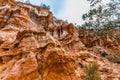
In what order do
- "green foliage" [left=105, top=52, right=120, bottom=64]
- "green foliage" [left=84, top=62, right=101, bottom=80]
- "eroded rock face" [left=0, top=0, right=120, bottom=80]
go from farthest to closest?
"green foliage" [left=105, top=52, right=120, bottom=64] → "green foliage" [left=84, top=62, right=101, bottom=80] → "eroded rock face" [left=0, top=0, right=120, bottom=80]

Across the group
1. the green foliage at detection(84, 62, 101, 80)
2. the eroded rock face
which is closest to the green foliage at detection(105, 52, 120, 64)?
the eroded rock face

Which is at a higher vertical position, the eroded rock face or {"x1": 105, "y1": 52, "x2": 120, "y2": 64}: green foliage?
the eroded rock face

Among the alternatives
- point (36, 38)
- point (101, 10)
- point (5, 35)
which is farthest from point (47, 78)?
point (101, 10)

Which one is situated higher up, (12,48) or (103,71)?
(12,48)

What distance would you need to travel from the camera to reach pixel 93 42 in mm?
28281

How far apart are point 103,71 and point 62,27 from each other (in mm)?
6978

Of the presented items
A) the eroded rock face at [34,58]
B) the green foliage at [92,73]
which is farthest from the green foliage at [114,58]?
the green foliage at [92,73]

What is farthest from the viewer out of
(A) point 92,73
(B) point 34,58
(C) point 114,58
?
(C) point 114,58

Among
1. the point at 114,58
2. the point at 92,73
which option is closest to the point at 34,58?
the point at 92,73

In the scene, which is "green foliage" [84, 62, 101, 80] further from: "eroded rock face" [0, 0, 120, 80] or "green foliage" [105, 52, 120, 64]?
"green foliage" [105, 52, 120, 64]

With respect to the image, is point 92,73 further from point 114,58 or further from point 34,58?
point 114,58

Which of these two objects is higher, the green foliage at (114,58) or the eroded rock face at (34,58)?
the eroded rock face at (34,58)

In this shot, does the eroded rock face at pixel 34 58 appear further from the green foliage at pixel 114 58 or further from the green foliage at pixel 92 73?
the green foliage at pixel 114 58

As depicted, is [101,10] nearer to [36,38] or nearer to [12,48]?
[36,38]
